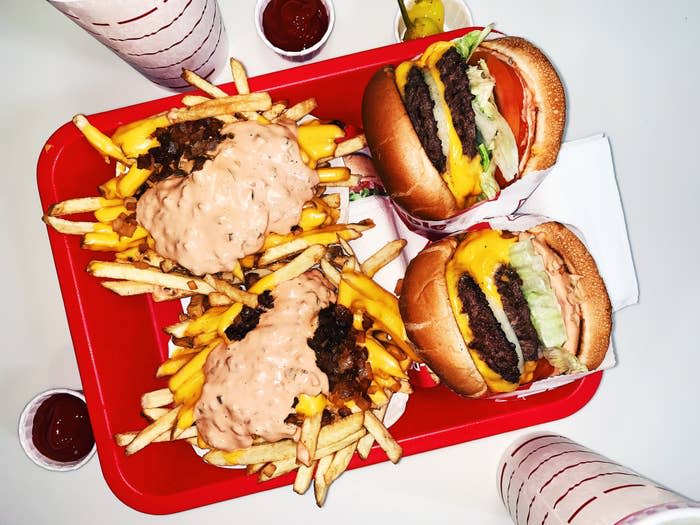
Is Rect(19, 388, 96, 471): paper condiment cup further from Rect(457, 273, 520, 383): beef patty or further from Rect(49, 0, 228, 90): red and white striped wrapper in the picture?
Rect(457, 273, 520, 383): beef patty

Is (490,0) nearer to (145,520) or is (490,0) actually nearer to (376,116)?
(376,116)

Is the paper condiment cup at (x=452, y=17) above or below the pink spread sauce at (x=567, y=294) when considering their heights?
above

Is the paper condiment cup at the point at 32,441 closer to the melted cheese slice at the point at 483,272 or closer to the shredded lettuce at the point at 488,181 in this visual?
the melted cheese slice at the point at 483,272

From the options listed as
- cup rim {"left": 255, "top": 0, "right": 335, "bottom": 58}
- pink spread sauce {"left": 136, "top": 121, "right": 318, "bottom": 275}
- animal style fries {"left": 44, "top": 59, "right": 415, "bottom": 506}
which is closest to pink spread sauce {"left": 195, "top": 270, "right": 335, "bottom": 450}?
animal style fries {"left": 44, "top": 59, "right": 415, "bottom": 506}

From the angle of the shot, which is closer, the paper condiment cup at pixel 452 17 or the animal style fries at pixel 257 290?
the animal style fries at pixel 257 290

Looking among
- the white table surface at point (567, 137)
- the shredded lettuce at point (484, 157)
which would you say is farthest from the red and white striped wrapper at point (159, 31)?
the shredded lettuce at point (484, 157)

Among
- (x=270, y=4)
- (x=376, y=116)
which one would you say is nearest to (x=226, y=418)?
(x=376, y=116)
